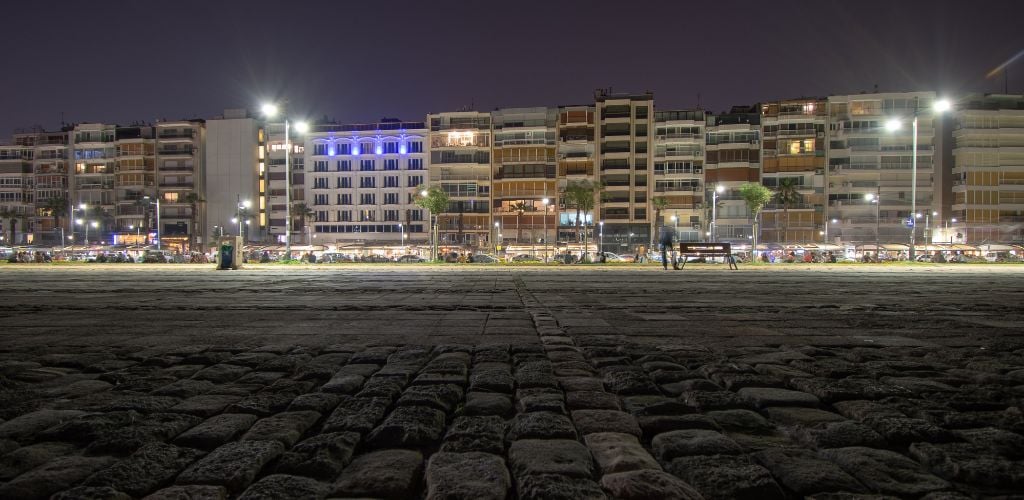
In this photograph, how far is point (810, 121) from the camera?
76.8 meters

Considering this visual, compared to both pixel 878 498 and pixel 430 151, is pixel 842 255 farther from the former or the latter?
pixel 878 498

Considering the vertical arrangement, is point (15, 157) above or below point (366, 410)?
above

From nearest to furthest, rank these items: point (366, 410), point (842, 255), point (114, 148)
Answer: point (366, 410), point (842, 255), point (114, 148)

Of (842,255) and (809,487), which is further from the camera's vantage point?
(842,255)

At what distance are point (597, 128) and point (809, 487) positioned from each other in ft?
265

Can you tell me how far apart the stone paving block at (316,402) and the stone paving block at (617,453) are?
151cm

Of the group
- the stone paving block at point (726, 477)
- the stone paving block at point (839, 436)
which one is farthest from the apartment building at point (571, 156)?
the stone paving block at point (726, 477)

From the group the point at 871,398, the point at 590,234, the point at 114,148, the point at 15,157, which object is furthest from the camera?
the point at 15,157

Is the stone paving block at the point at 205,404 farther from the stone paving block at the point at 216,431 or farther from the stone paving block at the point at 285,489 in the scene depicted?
the stone paving block at the point at 285,489

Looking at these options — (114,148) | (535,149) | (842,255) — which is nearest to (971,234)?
(842,255)

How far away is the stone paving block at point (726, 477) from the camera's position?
2.16 meters

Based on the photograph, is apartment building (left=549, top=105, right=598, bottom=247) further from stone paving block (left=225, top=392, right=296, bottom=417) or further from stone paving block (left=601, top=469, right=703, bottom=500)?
stone paving block (left=601, top=469, right=703, bottom=500)

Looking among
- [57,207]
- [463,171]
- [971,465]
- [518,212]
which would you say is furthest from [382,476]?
[57,207]

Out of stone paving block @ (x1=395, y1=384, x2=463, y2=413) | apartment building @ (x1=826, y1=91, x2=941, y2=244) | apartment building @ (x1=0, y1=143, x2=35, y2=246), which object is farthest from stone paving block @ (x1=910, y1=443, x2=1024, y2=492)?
apartment building @ (x1=0, y1=143, x2=35, y2=246)
